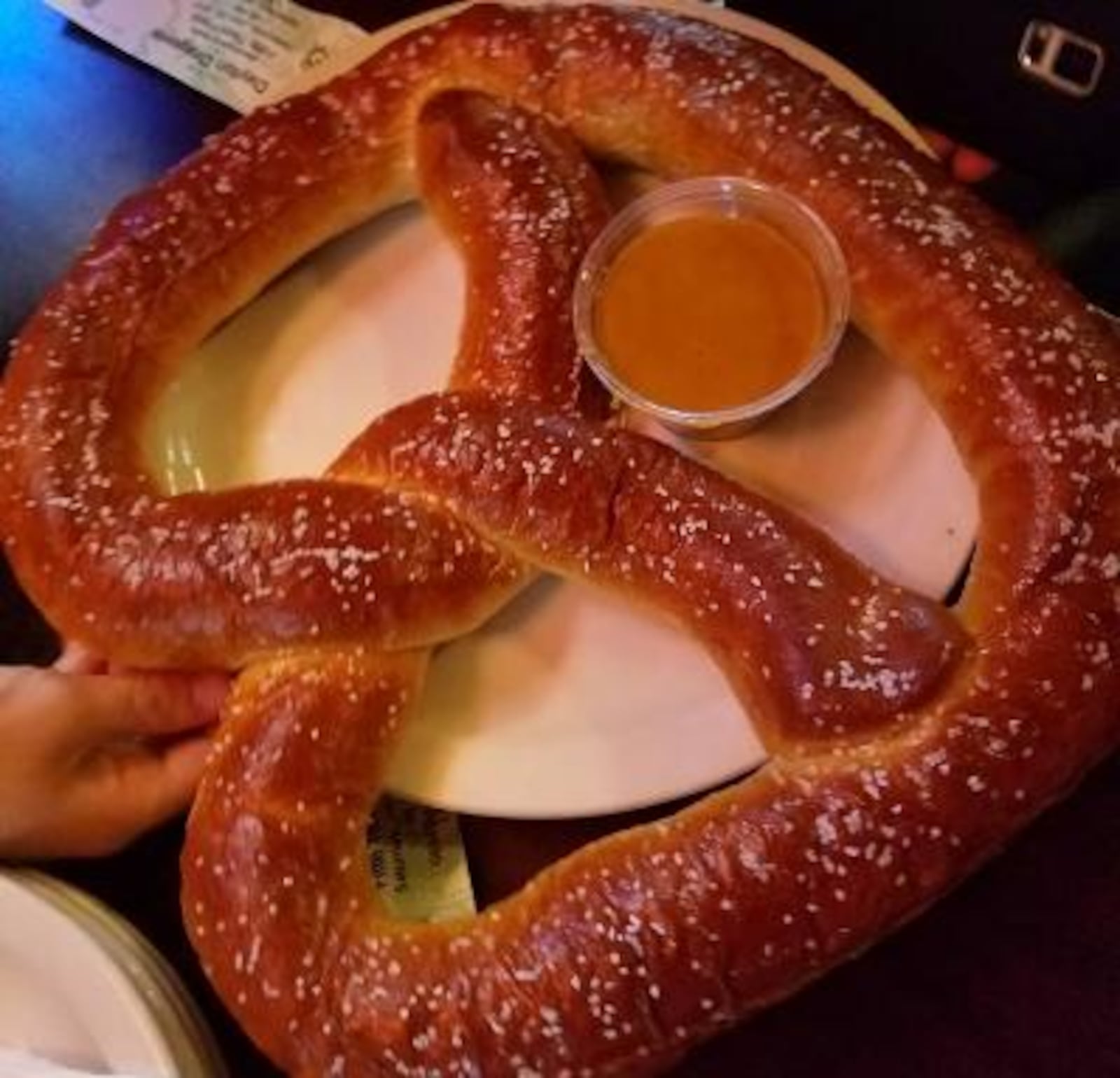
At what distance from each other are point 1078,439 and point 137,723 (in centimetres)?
55

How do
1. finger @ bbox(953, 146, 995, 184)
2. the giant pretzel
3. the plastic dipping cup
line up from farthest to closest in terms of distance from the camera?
finger @ bbox(953, 146, 995, 184) < the plastic dipping cup < the giant pretzel

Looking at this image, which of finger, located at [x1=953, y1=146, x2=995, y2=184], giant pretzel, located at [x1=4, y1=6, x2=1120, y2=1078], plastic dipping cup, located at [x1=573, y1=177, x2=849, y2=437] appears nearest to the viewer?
giant pretzel, located at [x1=4, y1=6, x2=1120, y2=1078]

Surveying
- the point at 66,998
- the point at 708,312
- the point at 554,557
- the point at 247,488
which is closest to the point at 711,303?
the point at 708,312

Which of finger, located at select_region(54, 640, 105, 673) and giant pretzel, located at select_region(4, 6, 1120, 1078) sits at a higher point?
giant pretzel, located at select_region(4, 6, 1120, 1078)

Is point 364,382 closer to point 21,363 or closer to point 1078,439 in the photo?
point 21,363

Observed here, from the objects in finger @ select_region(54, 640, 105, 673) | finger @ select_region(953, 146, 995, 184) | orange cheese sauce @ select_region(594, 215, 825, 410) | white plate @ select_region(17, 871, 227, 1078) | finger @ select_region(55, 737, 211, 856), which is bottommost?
white plate @ select_region(17, 871, 227, 1078)

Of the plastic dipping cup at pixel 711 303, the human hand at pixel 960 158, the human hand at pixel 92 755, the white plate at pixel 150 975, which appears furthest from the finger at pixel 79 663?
the human hand at pixel 960 158

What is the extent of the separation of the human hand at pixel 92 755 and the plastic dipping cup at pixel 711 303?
31cm

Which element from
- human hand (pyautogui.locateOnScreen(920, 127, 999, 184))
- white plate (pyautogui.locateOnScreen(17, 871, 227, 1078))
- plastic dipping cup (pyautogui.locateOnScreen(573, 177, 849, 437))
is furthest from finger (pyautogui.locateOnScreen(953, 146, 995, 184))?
white plate (pyautogui.locateOnScreen(17, 871, 227, 1078))

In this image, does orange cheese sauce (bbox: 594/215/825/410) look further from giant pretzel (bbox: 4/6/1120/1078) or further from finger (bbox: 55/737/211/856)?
finger (bbox: 55/737/211/856)

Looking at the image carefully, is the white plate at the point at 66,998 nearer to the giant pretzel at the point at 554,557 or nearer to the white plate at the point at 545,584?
the giant pretzel at the point at 554,557

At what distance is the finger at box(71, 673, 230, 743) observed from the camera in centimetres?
100

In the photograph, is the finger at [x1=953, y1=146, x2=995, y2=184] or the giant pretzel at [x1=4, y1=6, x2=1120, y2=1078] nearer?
the giant pretzel at [x1=4, y1=6, x2=1120, y2=1078]

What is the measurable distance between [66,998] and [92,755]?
140 mm
